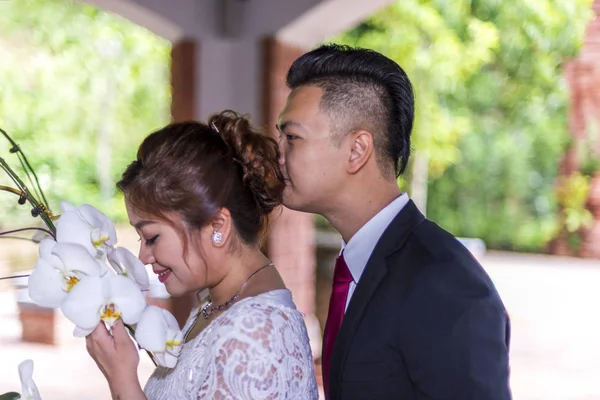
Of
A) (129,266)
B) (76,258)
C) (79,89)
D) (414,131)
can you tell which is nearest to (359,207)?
(129,266)

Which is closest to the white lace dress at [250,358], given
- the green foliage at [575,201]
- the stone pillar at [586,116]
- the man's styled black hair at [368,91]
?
the man's styled black hair at [368,91]

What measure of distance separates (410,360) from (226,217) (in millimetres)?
389

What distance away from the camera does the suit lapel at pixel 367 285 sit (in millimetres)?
1317

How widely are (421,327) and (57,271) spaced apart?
53cm

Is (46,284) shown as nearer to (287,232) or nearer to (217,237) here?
(217,237)

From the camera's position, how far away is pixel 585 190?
10.9 meters

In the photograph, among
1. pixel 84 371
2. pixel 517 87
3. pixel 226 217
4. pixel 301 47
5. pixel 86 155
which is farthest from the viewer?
pixel 517 87

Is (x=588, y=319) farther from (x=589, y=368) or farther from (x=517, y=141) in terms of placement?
(x=517, y=141)

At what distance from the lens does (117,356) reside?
3.93 feet

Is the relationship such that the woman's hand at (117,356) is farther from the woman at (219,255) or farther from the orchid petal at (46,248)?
the orchid petal at (46,248)

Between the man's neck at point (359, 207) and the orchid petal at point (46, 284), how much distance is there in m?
0.54

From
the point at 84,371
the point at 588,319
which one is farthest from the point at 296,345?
the point at 588,319

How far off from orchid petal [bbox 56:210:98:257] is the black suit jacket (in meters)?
0.45

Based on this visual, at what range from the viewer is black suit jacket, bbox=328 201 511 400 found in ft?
3.90
